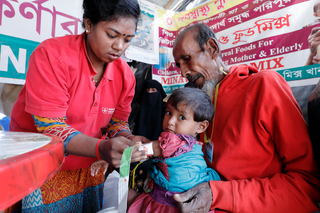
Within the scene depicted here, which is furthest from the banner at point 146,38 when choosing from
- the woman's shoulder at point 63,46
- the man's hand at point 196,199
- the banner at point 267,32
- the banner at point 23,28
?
the man's hand at point 196,199

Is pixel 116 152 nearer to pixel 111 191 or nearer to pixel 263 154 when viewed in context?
pixel 263 154

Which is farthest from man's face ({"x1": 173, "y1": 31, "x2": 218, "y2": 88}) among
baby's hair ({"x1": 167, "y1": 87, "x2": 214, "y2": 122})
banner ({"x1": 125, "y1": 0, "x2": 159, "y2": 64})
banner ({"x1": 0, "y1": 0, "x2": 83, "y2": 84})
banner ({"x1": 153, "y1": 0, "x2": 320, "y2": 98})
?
banner ({"x1": 0, "y1": 0, "x2": 83, "y2": 84})

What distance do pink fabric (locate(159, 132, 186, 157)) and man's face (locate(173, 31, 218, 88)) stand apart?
638 millimetres

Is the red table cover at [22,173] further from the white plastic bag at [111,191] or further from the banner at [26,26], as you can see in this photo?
the banner at [26,26]

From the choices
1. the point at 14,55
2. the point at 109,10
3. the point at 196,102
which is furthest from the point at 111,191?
the point at 14,55

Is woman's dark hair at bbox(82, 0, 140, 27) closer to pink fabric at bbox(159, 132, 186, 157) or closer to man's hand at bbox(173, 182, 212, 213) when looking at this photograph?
pink fabric at bbox(159, 132, 186, 157)

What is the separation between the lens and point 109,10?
1103mm

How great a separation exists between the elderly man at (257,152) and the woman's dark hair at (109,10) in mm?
823

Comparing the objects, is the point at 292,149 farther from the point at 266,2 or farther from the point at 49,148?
the point at 266,2

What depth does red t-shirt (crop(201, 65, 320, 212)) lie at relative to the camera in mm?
953

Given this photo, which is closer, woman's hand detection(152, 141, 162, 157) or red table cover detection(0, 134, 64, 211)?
red table cover detection(0, 134, 64, 211)

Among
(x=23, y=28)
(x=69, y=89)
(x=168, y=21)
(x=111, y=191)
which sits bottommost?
(x=111, y=191)

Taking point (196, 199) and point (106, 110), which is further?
point (106, 110)

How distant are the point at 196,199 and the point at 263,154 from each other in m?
0.50
